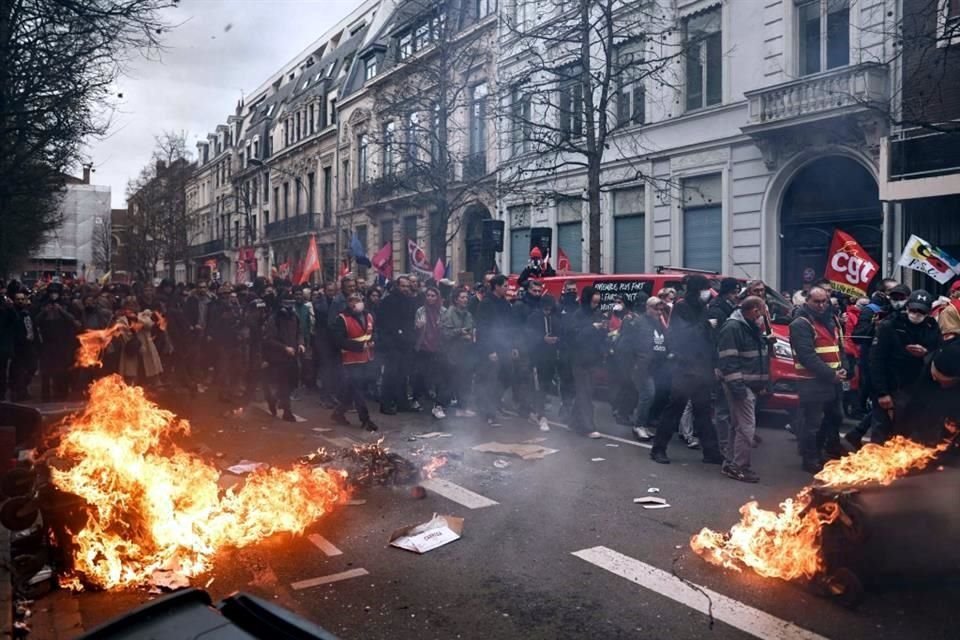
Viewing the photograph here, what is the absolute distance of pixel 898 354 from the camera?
7512 millimetres

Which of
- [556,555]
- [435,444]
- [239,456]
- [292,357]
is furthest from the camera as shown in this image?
[292,357]

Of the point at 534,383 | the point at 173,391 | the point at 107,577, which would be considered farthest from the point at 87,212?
the point at 107,577

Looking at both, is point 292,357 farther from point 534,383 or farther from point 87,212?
point 87,212

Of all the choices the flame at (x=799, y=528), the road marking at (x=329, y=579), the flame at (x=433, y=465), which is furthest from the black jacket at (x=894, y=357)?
the road marking at (x=329, y=579)

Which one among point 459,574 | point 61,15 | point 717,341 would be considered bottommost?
point 459,574

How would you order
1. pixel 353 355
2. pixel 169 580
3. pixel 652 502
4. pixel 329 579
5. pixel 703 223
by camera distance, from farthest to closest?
pixel 703 223
pixel 353 355
pixel 652 502
pixel 329 579
pixel 169 580

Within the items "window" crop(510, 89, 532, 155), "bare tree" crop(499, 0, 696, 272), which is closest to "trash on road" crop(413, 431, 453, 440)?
"bare tree" crop(499, 0, 696, 272)

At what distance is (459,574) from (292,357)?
6.24m

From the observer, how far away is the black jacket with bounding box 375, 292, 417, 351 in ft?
35.9

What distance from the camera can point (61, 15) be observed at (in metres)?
10.9

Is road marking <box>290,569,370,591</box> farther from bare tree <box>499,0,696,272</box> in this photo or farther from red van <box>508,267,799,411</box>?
bare tree <box>499,0,696,272</box>

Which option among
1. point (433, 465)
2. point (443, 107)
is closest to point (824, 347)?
point (433, 465)

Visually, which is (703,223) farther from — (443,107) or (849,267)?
(443,107)

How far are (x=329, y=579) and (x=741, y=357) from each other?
14.6 feet
